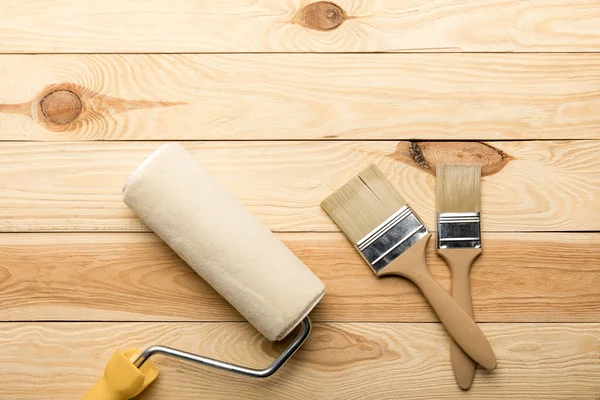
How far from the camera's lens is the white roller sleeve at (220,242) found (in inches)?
25.3

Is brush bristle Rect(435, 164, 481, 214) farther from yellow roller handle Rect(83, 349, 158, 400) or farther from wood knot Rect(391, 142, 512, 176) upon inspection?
yellow roller handle Rect(83, 349, 158, 400)

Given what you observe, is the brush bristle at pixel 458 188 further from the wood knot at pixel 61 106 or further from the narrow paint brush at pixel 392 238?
the wood knot at pixel 61 106

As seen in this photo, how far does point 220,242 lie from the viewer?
2.12 ft

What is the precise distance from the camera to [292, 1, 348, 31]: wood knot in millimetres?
761

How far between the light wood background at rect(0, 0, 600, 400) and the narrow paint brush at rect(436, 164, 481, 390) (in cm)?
2

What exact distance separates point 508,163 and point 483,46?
16 cm

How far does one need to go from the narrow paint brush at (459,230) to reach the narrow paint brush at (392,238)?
2 centimetres

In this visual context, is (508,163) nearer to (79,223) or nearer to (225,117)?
(225,117)

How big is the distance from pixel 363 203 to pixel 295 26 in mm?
253

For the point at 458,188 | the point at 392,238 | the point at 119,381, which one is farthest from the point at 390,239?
the point at 119,381

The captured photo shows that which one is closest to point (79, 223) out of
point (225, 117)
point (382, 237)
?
point (225, 117)

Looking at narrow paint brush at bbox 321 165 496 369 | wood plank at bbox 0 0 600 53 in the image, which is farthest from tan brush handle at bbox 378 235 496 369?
wood plank at bbox 0 0 600 53

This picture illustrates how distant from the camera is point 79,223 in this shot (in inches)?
28.9

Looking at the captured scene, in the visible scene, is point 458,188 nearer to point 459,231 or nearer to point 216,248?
point 459,231
